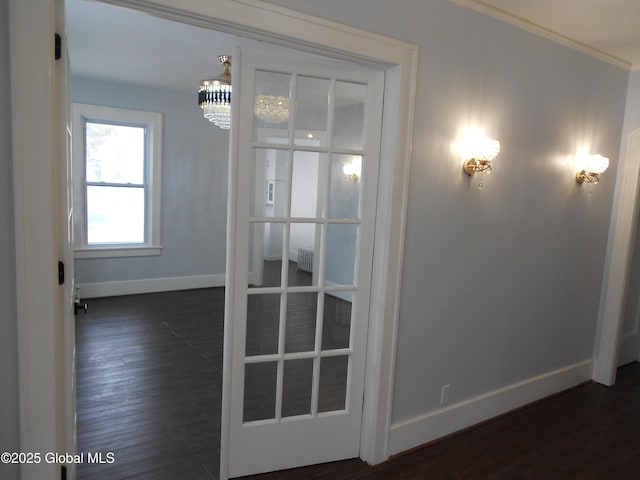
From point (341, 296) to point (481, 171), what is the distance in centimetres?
124

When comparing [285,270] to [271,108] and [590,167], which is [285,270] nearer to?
[271,108]

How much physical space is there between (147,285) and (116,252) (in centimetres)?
64

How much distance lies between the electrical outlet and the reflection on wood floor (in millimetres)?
765

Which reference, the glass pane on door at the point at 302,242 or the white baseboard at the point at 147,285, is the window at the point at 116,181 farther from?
the glass pane on door at the point at 302,242

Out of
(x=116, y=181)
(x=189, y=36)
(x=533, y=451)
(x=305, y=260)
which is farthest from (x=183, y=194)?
(x=533, y=451)

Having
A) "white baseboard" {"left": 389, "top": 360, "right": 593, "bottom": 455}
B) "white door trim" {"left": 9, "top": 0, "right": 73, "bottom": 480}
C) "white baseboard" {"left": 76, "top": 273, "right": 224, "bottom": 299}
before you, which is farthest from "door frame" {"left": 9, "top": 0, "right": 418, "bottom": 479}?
"white baseboard" {"left": 76, "top": 273, "right": 224, "bottom": 299}

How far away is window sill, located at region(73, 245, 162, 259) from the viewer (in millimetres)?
5699

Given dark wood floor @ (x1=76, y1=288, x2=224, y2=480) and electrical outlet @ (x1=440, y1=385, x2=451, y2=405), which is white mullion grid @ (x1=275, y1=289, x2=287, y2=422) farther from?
electrical outlet @ (x1=440, y1=385, x2=451, y2=405)

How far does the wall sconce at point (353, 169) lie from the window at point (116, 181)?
4.39 meters

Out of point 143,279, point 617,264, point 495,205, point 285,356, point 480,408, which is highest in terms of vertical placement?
point 495,205

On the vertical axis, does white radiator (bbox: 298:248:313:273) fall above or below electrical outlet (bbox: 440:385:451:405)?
above

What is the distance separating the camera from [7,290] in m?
1.63

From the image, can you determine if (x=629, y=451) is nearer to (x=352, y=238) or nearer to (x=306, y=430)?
(x=306, y=430)

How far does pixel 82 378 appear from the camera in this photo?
3490 mm
